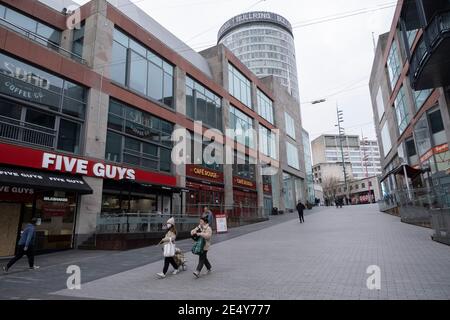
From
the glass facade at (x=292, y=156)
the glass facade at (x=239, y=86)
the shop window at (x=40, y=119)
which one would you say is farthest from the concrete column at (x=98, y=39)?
the glass facade at (x=292, y=156)

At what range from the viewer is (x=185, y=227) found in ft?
61.8

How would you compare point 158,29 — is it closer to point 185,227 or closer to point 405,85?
point 185,227

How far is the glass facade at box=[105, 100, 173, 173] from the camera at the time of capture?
19234 millimetres

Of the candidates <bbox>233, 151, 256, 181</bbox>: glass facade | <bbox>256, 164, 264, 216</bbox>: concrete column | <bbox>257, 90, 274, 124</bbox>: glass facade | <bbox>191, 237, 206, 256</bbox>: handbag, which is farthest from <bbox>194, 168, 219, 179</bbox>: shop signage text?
<bbox>191, 237, 206, 256</bbox>: handbag

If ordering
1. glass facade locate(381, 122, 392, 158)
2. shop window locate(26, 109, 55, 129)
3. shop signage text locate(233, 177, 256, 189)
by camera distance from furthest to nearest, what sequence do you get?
glass facade locate(381, 122, 392, 158)
shop signage text locate(233, 177, 256, 189)
shop window locate(26, 109, 55, 129)

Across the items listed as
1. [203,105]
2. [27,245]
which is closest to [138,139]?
[203,105]

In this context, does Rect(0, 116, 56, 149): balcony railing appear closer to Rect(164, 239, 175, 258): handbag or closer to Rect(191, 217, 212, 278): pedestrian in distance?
Rect(164, 239, 175, 258): handbag

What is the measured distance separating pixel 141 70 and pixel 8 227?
45.2ft

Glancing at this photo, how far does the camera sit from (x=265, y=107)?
145 feet

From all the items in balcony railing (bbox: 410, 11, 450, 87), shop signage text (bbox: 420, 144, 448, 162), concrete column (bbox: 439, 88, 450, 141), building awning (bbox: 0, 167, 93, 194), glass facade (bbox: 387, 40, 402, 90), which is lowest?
building awning (bbox: 0, 167, 93, 194)

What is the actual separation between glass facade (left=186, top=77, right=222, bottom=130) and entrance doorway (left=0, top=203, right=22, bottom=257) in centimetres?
1606

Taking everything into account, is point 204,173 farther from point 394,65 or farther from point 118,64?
point 394,65
